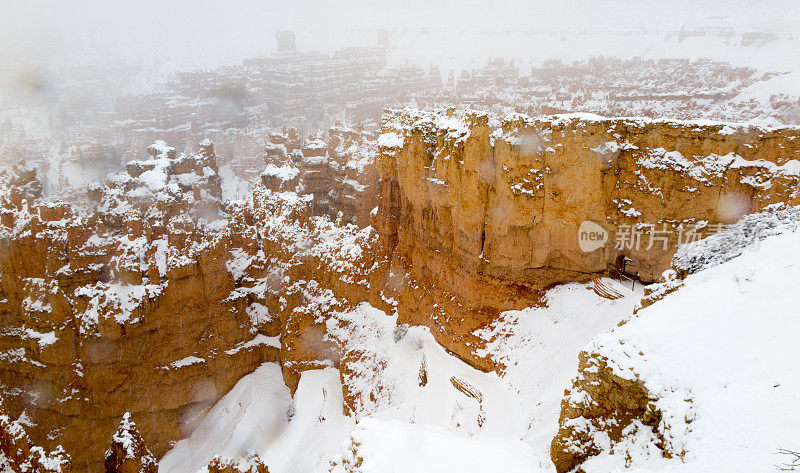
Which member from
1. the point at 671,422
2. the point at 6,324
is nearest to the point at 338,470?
the point at 671,422

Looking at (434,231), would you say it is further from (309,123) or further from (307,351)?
(309,123)

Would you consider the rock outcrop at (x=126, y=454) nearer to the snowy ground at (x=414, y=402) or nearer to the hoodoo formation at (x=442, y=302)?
the hoodoo formation at (x=442, y=302)

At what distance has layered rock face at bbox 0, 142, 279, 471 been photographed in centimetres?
2180

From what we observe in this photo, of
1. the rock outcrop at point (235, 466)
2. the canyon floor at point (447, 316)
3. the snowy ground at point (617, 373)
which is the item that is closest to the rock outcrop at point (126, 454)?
the canyon floor at point (447, 316)

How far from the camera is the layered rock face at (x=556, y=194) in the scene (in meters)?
15.4

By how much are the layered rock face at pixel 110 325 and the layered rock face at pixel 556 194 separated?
37.9 ft

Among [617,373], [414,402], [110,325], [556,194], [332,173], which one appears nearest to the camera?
[617,373]

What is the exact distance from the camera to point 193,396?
78.7 ft
